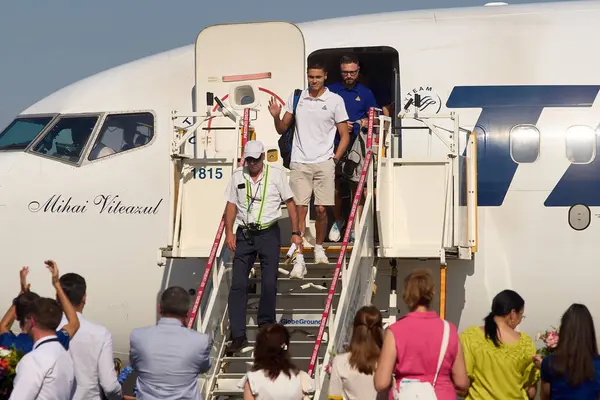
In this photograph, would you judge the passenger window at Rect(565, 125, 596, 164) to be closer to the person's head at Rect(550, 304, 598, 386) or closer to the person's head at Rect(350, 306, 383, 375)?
the person's head at Rect(550, 304, 598, 386)

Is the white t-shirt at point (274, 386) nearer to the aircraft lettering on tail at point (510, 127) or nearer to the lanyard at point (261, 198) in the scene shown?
the lanyard at point (261, 198)

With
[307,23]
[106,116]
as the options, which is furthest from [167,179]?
[307,23]

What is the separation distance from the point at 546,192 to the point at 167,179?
4.35 meters

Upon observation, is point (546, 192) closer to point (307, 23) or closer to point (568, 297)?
point (568, 297)

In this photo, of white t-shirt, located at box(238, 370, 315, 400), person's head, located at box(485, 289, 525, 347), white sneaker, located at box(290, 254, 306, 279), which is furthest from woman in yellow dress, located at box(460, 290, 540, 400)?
white sneaker, located at box(290, 254, 306, 279)

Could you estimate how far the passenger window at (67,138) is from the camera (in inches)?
485

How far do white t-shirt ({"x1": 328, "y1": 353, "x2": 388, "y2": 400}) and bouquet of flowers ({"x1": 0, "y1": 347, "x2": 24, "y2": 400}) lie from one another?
94.8 inches

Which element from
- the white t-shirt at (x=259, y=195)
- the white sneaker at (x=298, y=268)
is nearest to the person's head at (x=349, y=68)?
the white t-shirt at (x=259, y=195)

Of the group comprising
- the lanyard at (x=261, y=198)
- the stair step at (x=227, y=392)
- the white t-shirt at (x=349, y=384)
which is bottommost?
the stair step at (x=227, y=392)

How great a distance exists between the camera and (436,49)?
40.5 feet

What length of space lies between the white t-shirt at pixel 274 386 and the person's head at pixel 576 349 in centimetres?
179

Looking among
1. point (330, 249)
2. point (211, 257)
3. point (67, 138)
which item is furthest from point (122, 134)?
point (330, 249)

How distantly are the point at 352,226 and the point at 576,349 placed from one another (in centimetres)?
357

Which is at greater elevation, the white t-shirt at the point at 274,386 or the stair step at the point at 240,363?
the white t-shirt at the point at 274,386
